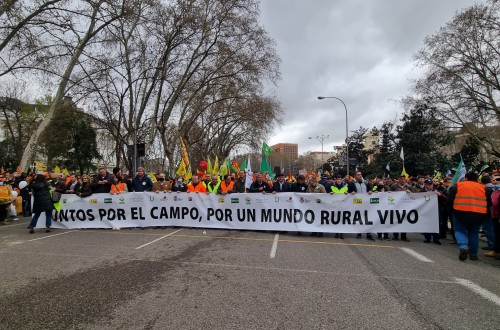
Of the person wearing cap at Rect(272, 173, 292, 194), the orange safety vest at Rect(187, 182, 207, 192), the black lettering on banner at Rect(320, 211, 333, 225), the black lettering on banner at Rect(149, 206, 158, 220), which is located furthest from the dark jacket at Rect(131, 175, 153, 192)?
the black lettering on banner at Rect(320, 211, 333, 225)

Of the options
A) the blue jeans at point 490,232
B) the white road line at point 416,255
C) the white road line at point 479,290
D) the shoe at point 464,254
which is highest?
the blue jeans at point 490,232

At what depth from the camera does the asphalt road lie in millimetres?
3793

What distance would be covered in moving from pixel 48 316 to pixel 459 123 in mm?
36359

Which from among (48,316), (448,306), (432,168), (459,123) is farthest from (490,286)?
(459,123)

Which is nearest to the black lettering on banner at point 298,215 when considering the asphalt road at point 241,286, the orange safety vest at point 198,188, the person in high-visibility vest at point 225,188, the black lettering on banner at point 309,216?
the black lettering on banner at point 309,216

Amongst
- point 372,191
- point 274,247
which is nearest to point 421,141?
point 372,191

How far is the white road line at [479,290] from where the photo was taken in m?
4.62

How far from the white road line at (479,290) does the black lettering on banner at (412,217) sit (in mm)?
3663

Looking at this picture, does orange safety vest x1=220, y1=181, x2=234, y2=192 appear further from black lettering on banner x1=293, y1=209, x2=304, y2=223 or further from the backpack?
the backpack

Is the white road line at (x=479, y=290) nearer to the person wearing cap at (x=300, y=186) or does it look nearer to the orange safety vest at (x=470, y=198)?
the orange safety vest at (x=470, y=198)

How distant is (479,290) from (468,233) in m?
2.68

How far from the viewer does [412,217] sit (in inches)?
360

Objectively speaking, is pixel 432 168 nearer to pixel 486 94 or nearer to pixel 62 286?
pixel 486 94

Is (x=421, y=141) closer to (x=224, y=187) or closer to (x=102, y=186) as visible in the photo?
(x=224, y=187)
